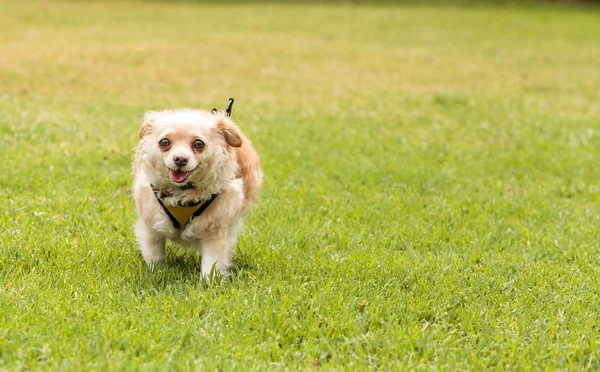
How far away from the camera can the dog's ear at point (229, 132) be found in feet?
16.3

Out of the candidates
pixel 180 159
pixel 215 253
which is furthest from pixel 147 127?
pixel 215 253

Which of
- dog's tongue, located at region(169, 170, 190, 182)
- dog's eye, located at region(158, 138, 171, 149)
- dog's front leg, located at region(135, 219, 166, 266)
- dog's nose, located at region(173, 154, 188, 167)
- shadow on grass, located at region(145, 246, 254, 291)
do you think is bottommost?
shadow on grass, located at region(145, 246, 254, 291)

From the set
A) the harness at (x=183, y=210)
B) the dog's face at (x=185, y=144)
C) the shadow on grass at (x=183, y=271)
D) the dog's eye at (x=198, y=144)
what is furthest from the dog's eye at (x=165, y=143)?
the shadow on grass at (x=183, y=271)

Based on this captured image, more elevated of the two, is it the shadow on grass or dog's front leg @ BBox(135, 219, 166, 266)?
dog's front leg @ BBox(135, 219, 166, 266)

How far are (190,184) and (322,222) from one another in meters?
2.05

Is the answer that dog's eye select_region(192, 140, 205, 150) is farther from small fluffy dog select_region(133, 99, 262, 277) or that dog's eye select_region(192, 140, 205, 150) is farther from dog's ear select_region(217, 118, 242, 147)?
dog's ear select_region(217, 118, 242, 147)

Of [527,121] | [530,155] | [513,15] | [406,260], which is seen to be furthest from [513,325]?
[513,15]

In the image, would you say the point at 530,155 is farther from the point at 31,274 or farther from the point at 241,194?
the point at 31,274

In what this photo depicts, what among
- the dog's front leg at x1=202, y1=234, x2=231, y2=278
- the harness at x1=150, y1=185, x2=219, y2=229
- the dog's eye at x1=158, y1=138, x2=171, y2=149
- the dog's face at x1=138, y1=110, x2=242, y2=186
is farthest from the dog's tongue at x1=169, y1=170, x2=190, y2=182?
the dog's front leg at x1=202, y1=234, x2=231, y2=278

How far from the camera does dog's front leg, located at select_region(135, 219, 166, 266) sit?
5.23 meters

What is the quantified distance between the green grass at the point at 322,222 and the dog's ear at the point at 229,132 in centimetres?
94

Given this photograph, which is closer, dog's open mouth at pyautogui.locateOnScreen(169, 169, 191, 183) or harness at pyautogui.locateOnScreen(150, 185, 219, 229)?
dog's open mouth at pyautogui.locateOnScreen(169, 169, 191, 183)

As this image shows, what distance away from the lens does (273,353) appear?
13.4 ft

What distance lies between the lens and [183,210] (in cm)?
500
